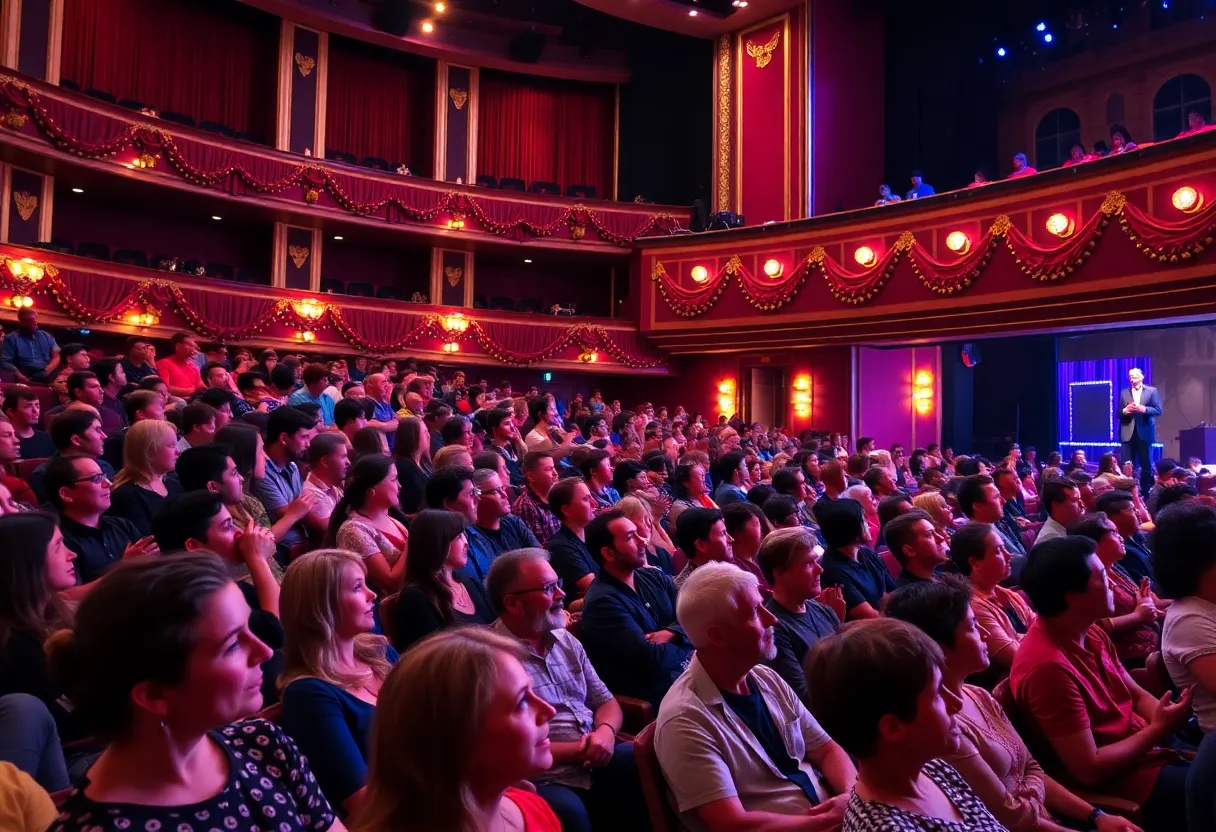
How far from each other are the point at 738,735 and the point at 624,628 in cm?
83

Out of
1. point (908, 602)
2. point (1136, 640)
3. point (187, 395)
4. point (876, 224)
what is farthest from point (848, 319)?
point (908, 602)

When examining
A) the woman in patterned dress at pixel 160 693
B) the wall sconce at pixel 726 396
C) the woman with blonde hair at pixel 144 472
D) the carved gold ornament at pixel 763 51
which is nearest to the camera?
the woman in patterned dress at pixel 160 693

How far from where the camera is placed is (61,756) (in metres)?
1.73

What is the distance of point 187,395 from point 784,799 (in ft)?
20.6

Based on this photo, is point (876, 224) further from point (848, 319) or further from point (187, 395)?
point (187, 395)

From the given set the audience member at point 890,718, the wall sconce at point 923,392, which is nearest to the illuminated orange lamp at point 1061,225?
the wall sconce at point 923,392

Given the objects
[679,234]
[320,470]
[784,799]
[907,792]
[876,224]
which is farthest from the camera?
[679,234]

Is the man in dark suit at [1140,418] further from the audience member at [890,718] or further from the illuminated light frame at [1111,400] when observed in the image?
the audience member at [890,718]

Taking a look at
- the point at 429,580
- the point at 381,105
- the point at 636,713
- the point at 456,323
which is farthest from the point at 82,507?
the point at 381,105

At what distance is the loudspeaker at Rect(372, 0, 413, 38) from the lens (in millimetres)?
14234

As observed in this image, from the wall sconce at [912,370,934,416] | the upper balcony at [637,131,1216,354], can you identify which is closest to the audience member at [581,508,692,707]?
the upper balcony at [637,131,1216,354]

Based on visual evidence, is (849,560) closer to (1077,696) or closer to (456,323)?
(1077,696)

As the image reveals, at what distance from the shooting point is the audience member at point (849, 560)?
3.52 metres

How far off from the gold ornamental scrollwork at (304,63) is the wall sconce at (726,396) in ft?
26.1
